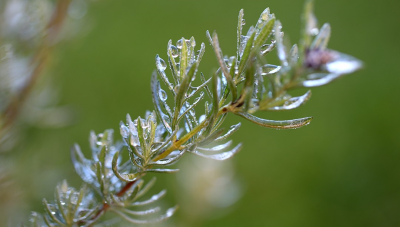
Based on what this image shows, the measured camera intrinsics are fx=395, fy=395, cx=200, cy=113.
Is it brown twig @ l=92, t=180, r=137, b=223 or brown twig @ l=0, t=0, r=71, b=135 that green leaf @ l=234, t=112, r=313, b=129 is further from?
brown twig @ l=0, t=0, r=71, b=135

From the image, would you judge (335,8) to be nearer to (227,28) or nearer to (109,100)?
(227,28)

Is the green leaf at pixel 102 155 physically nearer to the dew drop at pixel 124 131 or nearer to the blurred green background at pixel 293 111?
the dew drop at pixel 124 131

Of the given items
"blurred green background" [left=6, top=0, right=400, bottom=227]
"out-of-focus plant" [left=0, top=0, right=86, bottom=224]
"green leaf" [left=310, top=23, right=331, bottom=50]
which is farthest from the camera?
"blurred green background" [left=6, top=0, right=400, bottom=227]

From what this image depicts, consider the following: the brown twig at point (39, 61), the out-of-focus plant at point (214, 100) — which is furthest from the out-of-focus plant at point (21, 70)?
the out-of-focus plant at point (214, 100)

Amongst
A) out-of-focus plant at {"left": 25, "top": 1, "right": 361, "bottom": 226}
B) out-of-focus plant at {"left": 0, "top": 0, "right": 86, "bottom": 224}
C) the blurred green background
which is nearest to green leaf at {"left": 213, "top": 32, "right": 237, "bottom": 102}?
out-of-focus plant at {"left": 25, "top": 1, "right": 361, "bottom": 226}

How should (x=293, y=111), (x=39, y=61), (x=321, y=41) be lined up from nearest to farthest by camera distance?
(x=321, y=41)
(x=39, y=61)
(x=293, y=111)

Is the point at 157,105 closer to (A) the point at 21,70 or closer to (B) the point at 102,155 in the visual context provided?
(B) the point at 102,155

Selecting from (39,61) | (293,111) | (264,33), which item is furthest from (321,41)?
(293,111)
